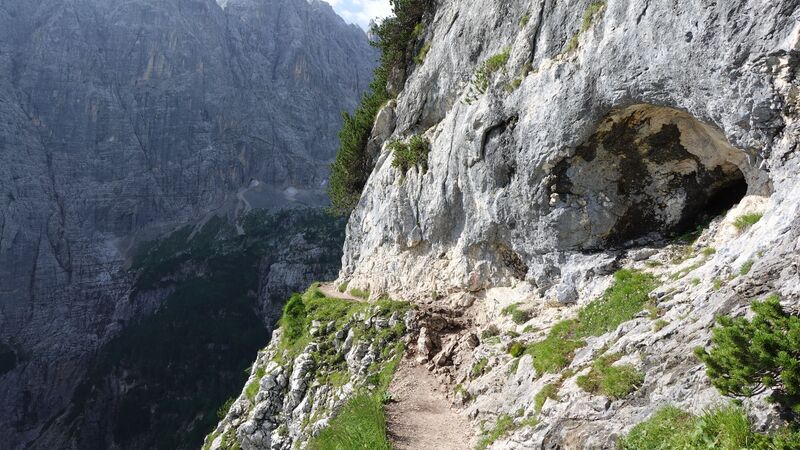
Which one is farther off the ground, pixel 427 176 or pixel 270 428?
pixel 427 176

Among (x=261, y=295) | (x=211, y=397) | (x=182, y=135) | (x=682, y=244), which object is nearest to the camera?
(x=682, y=244)

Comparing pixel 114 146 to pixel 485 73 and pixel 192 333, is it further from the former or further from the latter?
pixel 485 73

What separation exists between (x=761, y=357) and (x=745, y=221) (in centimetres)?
809

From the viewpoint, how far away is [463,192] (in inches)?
963

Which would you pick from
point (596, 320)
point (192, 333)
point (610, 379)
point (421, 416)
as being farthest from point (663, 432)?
point (192, 333)

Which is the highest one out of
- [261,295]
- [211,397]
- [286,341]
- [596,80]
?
[596,80]

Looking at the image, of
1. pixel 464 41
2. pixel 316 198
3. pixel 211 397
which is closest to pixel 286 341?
pixel 464 41

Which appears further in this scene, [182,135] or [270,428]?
[182,135]

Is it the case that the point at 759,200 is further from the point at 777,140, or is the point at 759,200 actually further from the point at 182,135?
the point at 182,135

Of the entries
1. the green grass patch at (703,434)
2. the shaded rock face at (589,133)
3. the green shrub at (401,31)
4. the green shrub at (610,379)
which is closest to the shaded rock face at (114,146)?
the green shrub at (401,31)

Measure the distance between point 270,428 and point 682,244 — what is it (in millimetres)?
20196

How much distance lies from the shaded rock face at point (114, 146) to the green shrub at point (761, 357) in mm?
140084

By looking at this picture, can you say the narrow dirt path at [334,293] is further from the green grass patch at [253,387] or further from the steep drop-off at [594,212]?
the green grass patch at [253,387]

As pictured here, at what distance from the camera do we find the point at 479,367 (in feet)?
55.2
